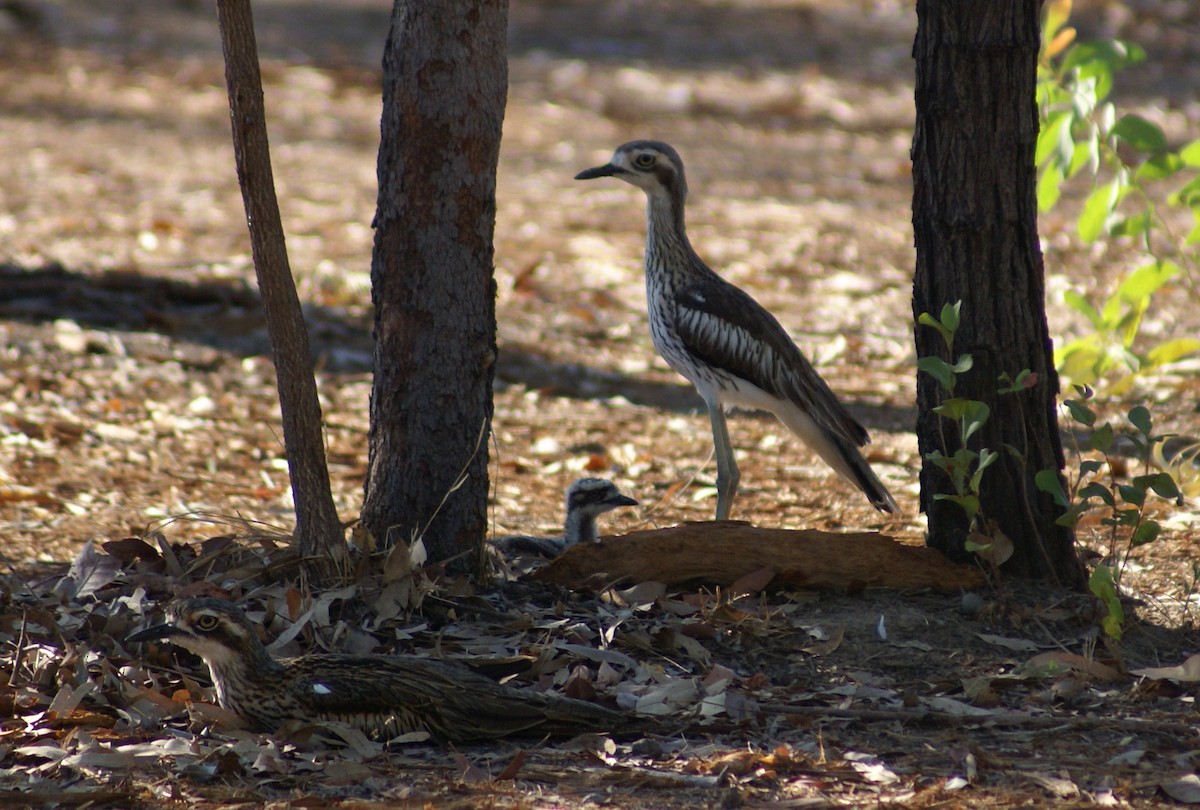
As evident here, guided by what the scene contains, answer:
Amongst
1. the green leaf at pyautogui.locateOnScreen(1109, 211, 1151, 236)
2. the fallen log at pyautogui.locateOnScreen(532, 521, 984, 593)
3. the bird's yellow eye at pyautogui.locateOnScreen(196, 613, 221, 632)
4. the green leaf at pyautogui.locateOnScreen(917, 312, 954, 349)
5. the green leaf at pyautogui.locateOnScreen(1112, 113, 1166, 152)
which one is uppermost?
the green leaf at pyautogui.locateOnScreen(1112, 113, 1166, 152)

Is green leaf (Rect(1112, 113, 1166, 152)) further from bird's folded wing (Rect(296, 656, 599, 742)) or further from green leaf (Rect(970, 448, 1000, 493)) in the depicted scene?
bird's folded wing (Rect(296, 656, 599, 742))

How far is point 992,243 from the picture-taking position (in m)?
4.67

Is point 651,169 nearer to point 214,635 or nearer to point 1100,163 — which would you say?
point 1100,163

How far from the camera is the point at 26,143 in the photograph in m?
13.5

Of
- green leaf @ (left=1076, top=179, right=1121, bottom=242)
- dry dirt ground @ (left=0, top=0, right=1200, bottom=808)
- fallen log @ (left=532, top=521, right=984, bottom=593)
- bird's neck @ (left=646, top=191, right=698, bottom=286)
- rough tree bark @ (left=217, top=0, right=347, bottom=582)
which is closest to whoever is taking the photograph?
dry dirt ground @ (left=0, top=0, right=1200, bottom=808)

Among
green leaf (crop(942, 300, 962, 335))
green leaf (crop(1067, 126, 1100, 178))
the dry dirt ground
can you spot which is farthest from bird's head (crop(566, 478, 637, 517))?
green leaf (crop(1067, 126, 1100, 178))

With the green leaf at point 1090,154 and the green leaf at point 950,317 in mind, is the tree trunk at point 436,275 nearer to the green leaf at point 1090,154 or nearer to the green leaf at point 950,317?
the green leaf at point 950,317

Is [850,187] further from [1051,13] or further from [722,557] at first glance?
[722,557]

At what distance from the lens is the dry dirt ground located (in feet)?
12.4

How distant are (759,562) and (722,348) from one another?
1629 mm

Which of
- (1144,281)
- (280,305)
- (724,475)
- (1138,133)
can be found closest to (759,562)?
(724,475)

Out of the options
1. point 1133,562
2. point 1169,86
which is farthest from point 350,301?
point 1169,86

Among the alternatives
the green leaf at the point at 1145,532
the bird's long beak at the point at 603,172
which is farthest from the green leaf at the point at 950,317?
the bird's long beak at the point at 603,172

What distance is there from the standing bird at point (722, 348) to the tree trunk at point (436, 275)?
1523 millimetres
